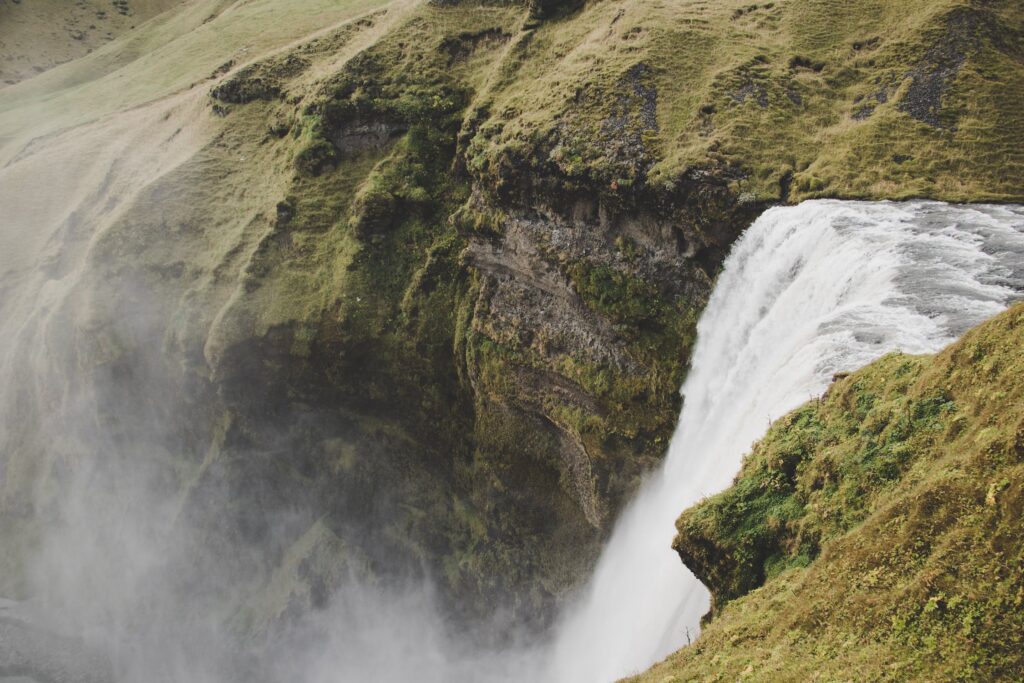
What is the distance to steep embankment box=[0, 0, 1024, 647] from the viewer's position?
100.0 ft

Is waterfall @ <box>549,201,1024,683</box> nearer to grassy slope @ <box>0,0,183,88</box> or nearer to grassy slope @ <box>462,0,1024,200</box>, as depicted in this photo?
grassy slope @ <box>462,0,1024,200</box>

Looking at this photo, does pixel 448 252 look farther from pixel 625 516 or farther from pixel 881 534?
pixel 881 534

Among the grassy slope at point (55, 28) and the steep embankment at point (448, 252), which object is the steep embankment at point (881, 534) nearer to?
the steep embankment at point (448, 252)

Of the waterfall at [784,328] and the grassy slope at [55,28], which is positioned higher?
the grassy slope at [55,28]

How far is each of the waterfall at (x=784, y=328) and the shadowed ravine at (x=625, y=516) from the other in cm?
7

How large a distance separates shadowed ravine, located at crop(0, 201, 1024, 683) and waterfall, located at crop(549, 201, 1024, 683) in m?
0.07

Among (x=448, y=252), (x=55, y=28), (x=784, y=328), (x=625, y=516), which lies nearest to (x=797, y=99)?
(x=784, y=328)

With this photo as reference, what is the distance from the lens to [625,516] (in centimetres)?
3278

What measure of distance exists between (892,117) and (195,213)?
41.5 m

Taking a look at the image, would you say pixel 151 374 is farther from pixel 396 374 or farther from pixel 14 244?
pixel 14 244

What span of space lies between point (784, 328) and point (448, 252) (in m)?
23.9

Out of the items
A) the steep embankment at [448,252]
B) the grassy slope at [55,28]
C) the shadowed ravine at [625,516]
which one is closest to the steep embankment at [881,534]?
the shadowed ravine at [625,516]

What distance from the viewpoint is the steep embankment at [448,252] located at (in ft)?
100.0

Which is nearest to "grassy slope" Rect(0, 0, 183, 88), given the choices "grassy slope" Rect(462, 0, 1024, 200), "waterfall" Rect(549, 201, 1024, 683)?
"grassy slope" Rect(462, 0, 1024, 200)
